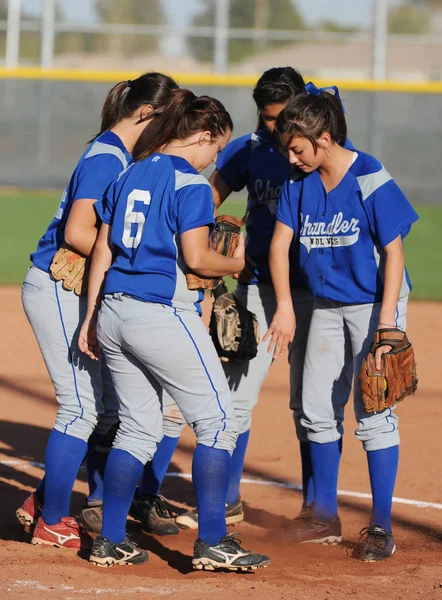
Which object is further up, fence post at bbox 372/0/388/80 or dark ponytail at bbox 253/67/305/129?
fence post at bbox 372/0/388/80

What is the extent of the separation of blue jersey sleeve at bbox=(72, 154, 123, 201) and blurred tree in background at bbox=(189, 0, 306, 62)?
1950 centimetres

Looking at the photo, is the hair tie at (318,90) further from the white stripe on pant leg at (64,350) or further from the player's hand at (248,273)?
the white stripe on pant leg at (64,350)

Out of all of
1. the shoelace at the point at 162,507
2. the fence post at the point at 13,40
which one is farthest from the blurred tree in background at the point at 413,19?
the shoelace at the point at 162,507

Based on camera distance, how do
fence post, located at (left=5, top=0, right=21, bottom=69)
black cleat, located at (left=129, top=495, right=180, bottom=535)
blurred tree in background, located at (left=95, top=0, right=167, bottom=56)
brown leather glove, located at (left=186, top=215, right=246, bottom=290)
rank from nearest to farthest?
brown leather glove, located at (left=186, top=215, right=246, bottom=290) → black cleat, located at (left=129, top=495, right=180, bottom=535) → fence post, located at (left=5, top=0, right=21, bottom=69) → blurred tree in background, located at (left=95, top=0, right=167, bottom=56)

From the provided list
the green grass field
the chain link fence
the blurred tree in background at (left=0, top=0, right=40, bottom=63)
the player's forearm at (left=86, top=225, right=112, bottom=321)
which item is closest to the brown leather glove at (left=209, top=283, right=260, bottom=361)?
the player's forearm at (left=86, top=225, right=112, bottom=321)

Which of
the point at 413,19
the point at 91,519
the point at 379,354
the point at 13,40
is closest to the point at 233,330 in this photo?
→ the point at 379,354

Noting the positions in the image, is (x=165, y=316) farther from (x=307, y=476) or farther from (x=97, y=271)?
(x=307, y=476)

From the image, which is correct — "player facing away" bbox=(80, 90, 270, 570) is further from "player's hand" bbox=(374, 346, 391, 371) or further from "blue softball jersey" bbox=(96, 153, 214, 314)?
"player's hand" bbox=(374, 346, 391, 371)

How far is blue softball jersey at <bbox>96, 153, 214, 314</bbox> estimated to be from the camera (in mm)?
3213

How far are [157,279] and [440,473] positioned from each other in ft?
7.98

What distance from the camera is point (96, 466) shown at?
13.3 feet

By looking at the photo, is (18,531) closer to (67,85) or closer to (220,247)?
(220,247)

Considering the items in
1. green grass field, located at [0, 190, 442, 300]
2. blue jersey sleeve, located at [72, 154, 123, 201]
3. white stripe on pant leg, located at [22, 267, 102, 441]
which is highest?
blue jersey sleeve, located at [72, 154, 123, 201]

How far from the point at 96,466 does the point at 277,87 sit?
187 centimetres
